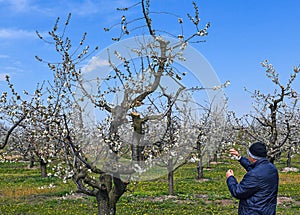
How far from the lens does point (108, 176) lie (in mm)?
7516

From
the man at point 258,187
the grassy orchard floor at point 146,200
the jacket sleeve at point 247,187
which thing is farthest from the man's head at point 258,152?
the grassy orchard floor at point 146,200

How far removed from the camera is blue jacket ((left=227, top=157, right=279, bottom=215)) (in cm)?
545

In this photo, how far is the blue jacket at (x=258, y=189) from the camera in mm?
5453

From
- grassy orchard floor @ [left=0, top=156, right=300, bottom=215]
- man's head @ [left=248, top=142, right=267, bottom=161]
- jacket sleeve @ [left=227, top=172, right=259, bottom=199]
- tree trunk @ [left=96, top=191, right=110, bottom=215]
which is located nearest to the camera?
jacket sleeve @ [left=227, top=172, right=259, bottom=199]

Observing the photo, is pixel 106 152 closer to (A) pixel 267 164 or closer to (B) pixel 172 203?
(A) pixel 267 164

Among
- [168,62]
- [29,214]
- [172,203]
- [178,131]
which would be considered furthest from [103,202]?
[172,203]

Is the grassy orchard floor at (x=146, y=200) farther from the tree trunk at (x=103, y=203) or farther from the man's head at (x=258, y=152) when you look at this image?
the man's head at (x=258, y=152)

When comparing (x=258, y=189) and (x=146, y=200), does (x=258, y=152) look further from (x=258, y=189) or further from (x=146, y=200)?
(x=146, y=200)

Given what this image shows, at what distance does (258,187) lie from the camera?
5.46 m

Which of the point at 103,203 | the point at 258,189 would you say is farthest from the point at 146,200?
the point at 258,189

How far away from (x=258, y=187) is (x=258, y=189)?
0.03 m

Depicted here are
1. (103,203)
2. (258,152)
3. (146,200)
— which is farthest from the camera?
(146,200)

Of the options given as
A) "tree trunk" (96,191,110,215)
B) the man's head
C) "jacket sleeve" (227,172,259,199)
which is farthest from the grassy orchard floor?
the man's head

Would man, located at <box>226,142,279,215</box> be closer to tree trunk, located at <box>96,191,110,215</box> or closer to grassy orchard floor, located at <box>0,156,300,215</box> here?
tree trunk, located at <box>96,191,110,215</box>
